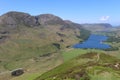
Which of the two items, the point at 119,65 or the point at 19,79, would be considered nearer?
the point at 119,65

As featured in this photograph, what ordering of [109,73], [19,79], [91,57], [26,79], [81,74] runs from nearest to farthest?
[109,73]
[81,74]
[91,57]
[26,79]
[19,79]

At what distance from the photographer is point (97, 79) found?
82688 millimetres

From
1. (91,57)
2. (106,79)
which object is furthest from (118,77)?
(91,57)

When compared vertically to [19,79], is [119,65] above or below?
above

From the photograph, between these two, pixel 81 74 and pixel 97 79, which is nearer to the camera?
pixel 97 79

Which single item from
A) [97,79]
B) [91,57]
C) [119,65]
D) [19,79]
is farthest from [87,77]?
[19,79]

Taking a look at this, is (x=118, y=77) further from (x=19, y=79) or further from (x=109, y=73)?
(x=19, y=79)

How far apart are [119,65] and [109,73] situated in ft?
108

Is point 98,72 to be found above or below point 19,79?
above

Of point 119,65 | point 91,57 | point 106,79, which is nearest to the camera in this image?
point 106,79

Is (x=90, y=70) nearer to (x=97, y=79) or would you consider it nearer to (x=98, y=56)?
(x=97, y=79)

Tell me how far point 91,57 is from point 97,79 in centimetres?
8361

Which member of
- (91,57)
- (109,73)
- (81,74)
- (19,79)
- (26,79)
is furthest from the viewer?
(19,79)

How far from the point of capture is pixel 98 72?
89.9 metres
